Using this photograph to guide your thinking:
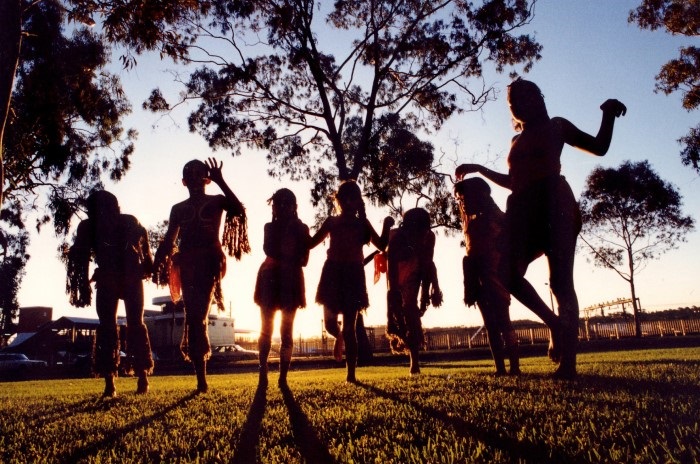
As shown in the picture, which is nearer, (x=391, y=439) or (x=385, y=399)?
(x=391, y=439)

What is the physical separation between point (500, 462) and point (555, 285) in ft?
7.48

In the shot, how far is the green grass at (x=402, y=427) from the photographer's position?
5.40ft

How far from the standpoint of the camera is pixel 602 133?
3.48 meters

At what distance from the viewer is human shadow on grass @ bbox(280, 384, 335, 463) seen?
1.72 m

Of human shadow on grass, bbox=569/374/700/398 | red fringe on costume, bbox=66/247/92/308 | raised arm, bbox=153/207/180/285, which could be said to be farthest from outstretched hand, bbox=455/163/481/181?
red fringe on costume, bbox=66/247/92/308

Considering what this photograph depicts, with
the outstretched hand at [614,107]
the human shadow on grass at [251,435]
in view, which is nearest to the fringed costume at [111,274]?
the human shadow on grass at [251,435]

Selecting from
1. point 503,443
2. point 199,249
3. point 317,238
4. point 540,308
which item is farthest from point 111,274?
point 503,443

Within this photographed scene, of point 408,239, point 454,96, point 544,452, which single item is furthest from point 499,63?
point 544,452

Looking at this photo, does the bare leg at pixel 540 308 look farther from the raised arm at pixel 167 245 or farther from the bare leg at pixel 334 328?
the raised arm at pixel 167 245

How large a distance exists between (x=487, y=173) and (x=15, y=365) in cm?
2904

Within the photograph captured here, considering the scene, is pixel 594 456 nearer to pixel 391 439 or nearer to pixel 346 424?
pixel 391 439

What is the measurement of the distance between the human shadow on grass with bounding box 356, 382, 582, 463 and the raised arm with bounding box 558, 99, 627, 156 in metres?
2.22

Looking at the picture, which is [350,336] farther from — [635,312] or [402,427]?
[635,312]

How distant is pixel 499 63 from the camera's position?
18375mm
